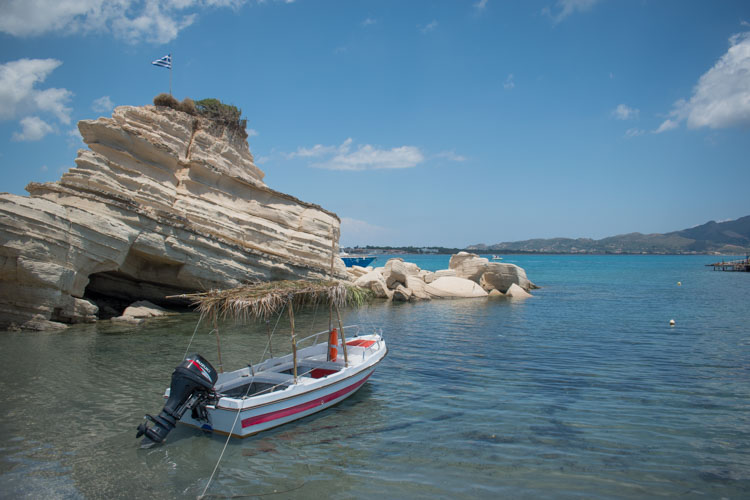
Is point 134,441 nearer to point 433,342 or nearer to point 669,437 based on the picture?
point 669,437

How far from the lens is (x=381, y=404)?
11469 mm

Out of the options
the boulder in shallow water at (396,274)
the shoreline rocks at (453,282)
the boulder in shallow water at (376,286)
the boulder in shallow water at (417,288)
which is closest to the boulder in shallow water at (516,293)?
the shoreline rocks at (453,282)

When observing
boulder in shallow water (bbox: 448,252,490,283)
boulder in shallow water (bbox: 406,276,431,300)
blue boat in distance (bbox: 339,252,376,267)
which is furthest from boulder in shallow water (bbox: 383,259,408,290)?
blue boat in distance (bbox: 339,252,376,267)

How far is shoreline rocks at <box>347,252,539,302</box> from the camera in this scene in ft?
113

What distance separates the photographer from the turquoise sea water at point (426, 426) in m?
7.58

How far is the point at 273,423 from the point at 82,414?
14.4 ft

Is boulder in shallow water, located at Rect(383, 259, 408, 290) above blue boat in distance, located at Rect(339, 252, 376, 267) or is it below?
below

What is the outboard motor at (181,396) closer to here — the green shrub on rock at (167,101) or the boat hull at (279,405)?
the boat hull at (279,405)

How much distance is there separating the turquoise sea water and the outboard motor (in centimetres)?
41

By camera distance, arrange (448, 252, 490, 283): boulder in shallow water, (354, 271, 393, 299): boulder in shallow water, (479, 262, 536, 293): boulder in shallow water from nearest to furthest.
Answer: (354, 271, 393, 299): boulder in shallow water
(479, 262, 536, 293): boulder in shallow water
(448, 252, 490, 283): boulder in shallow water

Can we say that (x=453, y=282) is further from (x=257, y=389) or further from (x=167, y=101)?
(x=257, y=389)

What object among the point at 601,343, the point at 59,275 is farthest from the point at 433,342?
the point at 59,275

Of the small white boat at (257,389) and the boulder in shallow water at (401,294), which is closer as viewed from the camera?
the small white boat at (257,389)

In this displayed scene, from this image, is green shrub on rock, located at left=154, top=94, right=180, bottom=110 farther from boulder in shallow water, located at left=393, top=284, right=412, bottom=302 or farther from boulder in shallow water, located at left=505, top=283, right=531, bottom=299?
boulder in shallow water, located at left=505, top=283, right=531, bottom=299
